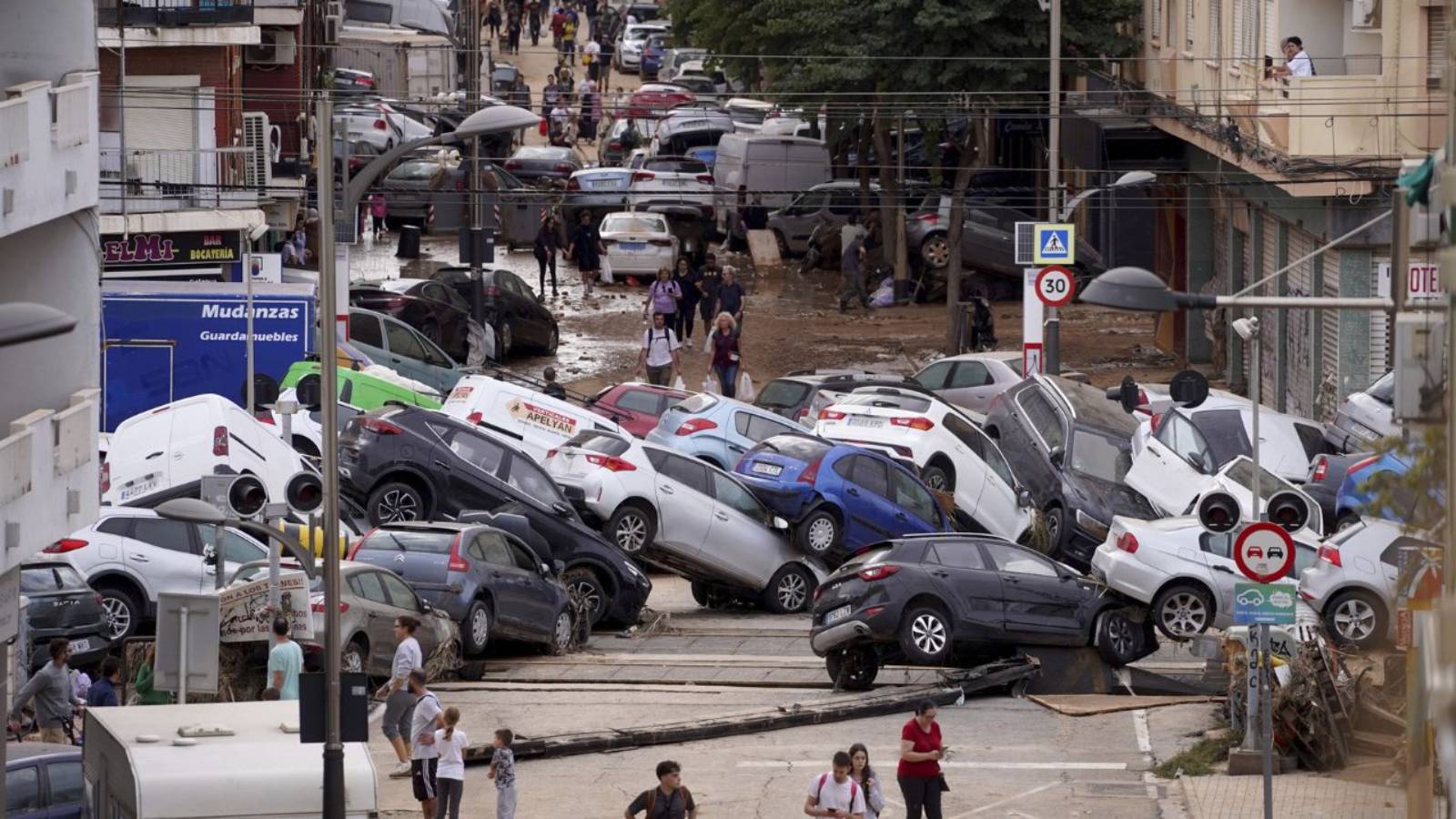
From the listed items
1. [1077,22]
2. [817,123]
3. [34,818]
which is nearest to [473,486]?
[34,818]

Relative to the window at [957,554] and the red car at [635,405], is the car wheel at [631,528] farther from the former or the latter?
the red car at [635,405]

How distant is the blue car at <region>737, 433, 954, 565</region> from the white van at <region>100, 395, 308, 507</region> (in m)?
5.31

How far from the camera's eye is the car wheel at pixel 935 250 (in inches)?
1884

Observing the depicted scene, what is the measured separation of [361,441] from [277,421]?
3.38m

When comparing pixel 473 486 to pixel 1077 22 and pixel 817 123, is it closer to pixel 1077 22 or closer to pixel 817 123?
pixel 1077 22

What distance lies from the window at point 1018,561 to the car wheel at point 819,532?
15.2 ft

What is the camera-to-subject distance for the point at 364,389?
99.3 ft

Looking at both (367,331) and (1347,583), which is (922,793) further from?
(367,331)

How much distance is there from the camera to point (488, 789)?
62.1ft

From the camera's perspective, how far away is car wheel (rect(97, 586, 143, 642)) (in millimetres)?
22547

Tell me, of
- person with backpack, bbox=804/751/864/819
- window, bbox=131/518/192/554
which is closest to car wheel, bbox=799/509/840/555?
window, bbox=131/518/192/554

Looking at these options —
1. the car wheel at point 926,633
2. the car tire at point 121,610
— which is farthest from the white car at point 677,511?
the car tire at point 121,610

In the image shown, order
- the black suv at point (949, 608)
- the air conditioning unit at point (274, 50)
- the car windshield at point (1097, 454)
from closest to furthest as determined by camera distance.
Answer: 1. the black suv at point (949, 608)
2. the car windshield at point (1097, 454)
3. the air conditioning unit at point (274, 50)

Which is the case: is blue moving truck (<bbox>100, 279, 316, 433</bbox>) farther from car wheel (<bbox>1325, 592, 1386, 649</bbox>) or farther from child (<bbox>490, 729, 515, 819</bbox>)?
child (<bbox>490, 729, 515, 819</bbox>)
